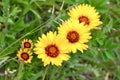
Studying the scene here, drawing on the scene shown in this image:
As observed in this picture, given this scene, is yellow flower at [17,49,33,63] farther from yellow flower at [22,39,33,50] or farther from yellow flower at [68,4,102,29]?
yellow flower at [68,4,102,29]

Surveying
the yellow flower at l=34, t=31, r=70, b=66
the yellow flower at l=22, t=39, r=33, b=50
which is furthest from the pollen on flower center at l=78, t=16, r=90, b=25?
the yellow flower at l=22, t=39, r=33, b=50

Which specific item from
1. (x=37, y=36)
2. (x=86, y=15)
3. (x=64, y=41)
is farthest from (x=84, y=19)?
(x=37, y=36)

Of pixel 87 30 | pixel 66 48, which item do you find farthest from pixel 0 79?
pixel 87 30

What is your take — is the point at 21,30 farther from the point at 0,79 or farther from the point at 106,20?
the point at 106,20

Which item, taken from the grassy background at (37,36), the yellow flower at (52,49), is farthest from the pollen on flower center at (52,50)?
the grassy background at (37,36)

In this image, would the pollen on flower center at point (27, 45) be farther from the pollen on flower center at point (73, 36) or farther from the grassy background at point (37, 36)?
the pollen on flower center at point (73, 36)

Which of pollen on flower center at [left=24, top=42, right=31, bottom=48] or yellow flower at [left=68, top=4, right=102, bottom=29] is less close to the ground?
yellow flower at [left=68, top=4, right=102, bottom=29]

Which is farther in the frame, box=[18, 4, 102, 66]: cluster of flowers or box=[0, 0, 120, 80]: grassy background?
box=[0, 0, 120, 80]: grassy background

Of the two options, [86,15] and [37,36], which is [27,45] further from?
[86,15]
